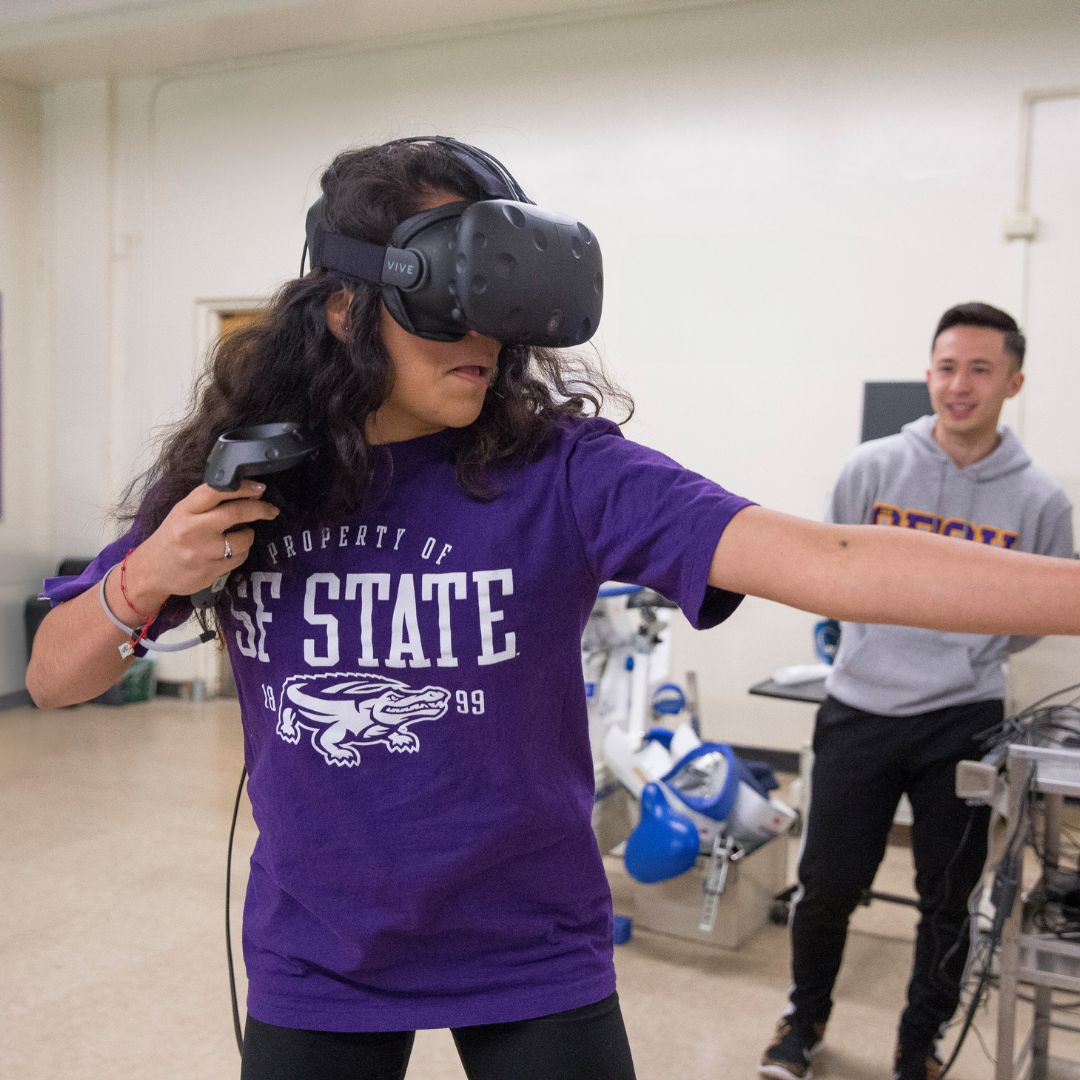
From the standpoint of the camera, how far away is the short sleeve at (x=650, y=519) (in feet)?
3.19

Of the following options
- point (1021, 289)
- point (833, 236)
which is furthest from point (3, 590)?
point (1021, 289)

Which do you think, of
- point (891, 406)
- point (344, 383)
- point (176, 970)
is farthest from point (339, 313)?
point (891, 406)

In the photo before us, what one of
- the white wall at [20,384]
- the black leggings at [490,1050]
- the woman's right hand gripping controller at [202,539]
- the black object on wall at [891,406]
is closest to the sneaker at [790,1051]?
the black leggings at [490,1050]

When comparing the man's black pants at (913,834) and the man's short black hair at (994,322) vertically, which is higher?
the man's short black hair at (994,322)

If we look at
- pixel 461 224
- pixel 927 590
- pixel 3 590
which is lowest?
pixel 3 590

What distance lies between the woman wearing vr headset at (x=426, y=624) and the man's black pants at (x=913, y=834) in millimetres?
1563

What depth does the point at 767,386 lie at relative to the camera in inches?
209

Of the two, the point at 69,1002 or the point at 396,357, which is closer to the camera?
the point at 396,357

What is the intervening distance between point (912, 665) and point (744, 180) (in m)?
3.33

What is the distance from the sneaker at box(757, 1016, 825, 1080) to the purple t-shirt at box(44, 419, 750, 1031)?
176cm

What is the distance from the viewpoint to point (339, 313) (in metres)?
1.13

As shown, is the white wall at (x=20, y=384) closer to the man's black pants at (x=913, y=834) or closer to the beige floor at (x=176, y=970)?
the beige floor at (x=176, y=970)

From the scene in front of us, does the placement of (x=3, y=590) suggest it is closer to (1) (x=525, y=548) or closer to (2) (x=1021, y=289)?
(2) (x=1021, y=289)

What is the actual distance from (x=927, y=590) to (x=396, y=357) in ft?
1.71
